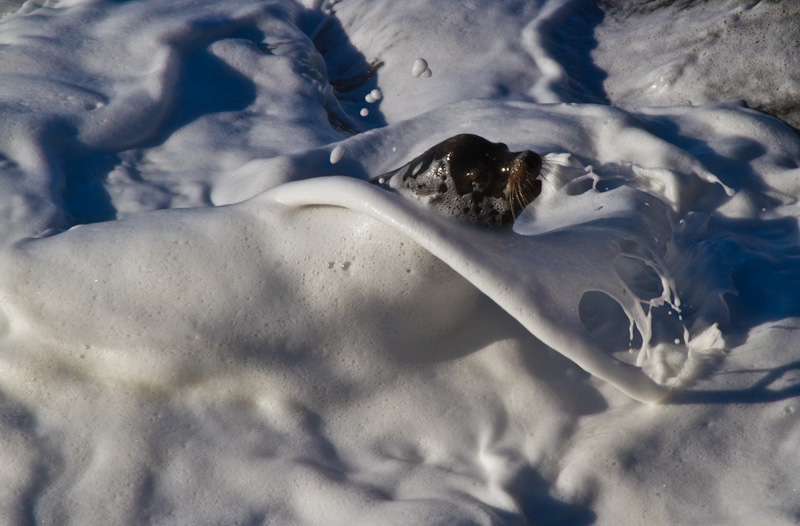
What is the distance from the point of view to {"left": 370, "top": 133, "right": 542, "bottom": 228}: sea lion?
201 centimetres

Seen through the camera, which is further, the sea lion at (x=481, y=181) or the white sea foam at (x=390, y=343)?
the sea lion at (x=481, y=181)

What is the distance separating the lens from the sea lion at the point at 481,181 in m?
2.01

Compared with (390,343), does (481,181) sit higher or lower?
higher

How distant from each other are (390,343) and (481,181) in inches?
24.5

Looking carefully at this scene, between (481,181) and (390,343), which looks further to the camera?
(390,343)

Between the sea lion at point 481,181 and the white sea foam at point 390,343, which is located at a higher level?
the sea lion at point 481,181

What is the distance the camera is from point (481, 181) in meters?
2.03

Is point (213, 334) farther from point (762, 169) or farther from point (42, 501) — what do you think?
point (762, 169)

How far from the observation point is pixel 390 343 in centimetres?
220

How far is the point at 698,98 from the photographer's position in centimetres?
341

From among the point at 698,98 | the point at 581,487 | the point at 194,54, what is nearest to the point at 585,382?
the point at 581,487

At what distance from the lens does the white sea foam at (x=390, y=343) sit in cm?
191

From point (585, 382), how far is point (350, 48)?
9.38 feet

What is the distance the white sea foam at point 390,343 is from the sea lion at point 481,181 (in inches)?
3.2
